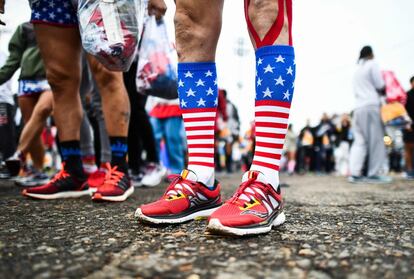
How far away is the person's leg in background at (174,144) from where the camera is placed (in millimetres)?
3711

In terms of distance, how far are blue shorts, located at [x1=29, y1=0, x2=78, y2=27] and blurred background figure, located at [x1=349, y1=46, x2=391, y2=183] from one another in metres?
3.63

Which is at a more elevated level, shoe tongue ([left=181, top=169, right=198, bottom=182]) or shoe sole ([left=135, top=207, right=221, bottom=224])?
shoe tongue ([left=181, top=169, right=198, bottom=182])

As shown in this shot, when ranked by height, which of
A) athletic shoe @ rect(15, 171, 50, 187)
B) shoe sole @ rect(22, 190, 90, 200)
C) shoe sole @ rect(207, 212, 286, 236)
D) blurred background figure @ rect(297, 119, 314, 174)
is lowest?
blurred background figure @ rect(297, 119, 314, 174)

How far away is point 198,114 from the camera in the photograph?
1.18 metres

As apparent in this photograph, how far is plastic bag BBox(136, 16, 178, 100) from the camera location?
2.37m

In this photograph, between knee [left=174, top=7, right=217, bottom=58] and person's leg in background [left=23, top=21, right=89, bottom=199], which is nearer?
knee [left=174, top=7, right=217, bottom=58]

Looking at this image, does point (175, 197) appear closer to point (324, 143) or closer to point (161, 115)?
point (161, 115)

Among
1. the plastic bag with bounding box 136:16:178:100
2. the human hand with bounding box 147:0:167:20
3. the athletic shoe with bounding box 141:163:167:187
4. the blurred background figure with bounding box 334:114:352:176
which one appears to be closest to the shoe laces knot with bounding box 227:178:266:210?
the human hand with bounding box 147:0:167:20

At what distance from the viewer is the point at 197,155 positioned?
3.85ft

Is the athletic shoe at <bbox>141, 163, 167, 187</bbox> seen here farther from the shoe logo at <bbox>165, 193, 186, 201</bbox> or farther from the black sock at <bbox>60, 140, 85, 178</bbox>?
the shoe logo at <bbox>165, 193, 186, 201</bbox>

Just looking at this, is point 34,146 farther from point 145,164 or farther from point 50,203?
point 50,203

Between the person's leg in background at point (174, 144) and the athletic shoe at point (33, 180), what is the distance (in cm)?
126

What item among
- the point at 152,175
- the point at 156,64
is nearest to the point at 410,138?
the point at 152,175

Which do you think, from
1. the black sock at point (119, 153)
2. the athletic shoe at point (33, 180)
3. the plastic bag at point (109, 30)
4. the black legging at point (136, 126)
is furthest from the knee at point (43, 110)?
the plastic bag at point (109, 30)
